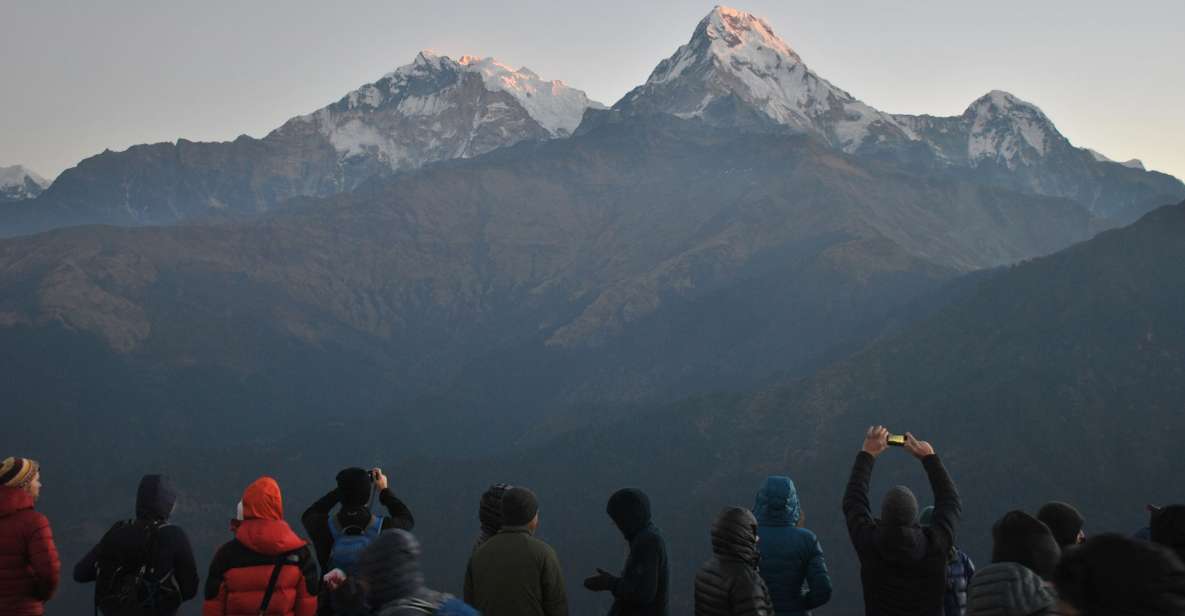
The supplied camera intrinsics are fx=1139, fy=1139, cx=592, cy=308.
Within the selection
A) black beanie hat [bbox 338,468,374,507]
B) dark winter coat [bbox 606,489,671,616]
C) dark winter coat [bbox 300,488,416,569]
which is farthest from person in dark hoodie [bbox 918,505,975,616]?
black beanie hat [bbox 338,468,374,507]

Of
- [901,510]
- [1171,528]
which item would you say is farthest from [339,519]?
[1171,528]

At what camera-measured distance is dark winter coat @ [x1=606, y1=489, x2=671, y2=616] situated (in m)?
12.7

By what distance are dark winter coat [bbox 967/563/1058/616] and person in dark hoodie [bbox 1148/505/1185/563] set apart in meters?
1.48

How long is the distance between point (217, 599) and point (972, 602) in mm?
7889

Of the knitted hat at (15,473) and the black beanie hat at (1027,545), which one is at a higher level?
the black beanie hat at (1027,545)

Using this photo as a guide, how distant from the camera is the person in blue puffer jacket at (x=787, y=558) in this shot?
13.2 meters

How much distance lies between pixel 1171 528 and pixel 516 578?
21.1 feet

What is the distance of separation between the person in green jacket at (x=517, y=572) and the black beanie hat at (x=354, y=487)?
6.36ft

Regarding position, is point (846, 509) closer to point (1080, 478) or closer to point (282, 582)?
point (282, 582)

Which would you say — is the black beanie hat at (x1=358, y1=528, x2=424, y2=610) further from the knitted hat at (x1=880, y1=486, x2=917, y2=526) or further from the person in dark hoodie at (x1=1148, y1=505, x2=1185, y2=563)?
the person in dark hoodie at (x1=1148, y1=505, x2=1185, y2=563)

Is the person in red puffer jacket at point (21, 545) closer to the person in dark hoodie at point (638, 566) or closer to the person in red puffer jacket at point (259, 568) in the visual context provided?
the person in red puffer jacket at point (259, 568)

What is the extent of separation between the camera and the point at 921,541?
12.1 meters

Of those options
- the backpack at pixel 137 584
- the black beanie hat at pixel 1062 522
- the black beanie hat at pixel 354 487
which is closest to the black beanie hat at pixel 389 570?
the black beanie hat at pixel 354 487

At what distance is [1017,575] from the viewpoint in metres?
9.80
